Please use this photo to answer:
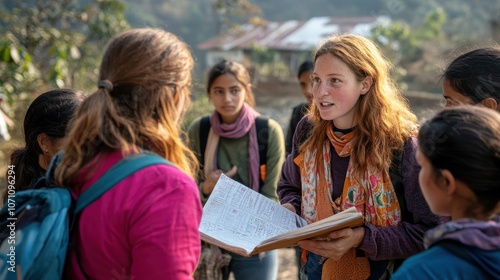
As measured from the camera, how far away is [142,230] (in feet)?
3.72

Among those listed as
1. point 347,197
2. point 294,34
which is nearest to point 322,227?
point 347,197

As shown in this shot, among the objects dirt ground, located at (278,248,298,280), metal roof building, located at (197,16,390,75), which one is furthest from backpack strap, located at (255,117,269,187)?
metal roof building, located at (197,16,390,75)

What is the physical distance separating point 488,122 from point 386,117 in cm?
69

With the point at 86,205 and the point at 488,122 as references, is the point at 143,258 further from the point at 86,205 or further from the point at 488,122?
the point at 488,122

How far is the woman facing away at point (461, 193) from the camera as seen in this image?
3.70 feet

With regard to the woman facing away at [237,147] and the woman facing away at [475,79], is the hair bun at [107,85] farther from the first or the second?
the woman facing away at [237,147]

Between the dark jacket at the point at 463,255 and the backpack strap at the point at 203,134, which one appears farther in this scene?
the backpack strap at the point at 203,134

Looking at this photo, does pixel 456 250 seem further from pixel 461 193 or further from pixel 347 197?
pixel 347 197

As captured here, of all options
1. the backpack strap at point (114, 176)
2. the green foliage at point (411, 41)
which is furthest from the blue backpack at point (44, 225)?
the green foliage at point (411, 41)

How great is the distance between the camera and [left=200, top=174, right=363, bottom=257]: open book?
169 centimetres

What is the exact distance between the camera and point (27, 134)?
1.87m

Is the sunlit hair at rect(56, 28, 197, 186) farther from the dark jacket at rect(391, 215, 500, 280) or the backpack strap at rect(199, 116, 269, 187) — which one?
the backpack strap at rect(199, 116, 269, 187)

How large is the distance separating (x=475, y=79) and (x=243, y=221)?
1.04m

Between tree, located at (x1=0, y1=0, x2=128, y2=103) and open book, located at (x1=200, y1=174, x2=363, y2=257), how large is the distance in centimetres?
422
